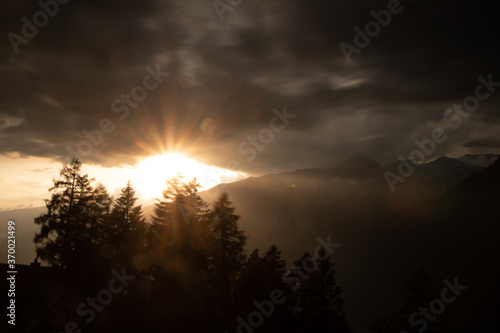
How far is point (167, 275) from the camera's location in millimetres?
24984

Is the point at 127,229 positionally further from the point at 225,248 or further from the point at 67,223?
the point at 225,248

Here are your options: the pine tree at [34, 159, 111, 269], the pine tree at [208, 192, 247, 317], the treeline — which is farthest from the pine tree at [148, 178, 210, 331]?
the pine tree at [34, 159, 111, 269]

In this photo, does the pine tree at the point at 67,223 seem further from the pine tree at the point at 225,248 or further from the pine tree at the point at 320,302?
the pine tree at the point at 320,302

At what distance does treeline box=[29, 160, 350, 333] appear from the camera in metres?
24.3

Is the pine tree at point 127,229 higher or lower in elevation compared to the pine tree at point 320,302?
higher

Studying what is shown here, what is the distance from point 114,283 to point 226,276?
390 inches

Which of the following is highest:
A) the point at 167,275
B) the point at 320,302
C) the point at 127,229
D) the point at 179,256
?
the point at 127,229

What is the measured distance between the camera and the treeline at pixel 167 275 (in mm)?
24281

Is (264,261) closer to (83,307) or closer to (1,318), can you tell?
(83,307)

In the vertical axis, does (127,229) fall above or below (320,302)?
above

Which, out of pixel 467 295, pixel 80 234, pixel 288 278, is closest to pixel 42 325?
pixel 80 234

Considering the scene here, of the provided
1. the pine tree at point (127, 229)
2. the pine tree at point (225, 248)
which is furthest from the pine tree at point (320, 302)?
the pine tree at point (127, 229)

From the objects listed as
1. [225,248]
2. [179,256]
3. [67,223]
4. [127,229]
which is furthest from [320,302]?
[67,223]

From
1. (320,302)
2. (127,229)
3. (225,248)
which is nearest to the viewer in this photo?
(320,302)
